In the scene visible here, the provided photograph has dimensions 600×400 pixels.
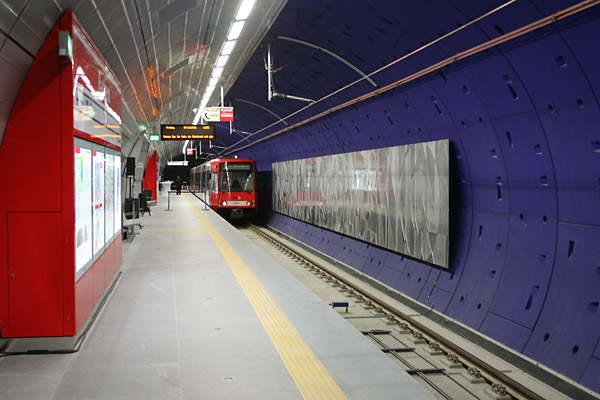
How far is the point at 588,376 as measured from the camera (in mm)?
5430

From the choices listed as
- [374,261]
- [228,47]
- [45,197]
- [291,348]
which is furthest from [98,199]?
[374,261]

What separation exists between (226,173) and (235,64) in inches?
418

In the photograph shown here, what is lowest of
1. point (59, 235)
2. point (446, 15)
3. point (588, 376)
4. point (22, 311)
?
point (588, 376)

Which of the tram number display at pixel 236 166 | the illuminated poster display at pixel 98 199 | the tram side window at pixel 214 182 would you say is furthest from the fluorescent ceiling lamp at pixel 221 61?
the tram side window at pixel 214 182

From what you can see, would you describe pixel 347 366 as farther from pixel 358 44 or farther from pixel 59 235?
pixel 358 44

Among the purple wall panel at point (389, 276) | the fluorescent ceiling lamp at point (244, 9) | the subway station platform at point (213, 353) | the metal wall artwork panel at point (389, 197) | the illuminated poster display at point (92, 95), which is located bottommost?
the purple wall panel at point (389, 276)

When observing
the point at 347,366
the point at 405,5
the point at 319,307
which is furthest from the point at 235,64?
the point at 347,366

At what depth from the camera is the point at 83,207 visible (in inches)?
206

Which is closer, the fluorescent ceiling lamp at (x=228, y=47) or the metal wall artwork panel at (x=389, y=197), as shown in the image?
the metal wall artwork panel at (x=389, y=197)

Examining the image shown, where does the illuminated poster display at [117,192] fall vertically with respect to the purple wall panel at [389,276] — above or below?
above

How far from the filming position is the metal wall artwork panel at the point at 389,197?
909cm

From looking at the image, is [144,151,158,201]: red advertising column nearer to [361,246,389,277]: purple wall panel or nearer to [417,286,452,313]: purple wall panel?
[361,246,389,277]: purple wall panel

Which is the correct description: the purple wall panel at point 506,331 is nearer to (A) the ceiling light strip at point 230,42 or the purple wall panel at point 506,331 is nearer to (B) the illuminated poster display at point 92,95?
(B) the illuminated poster display at point 92,95

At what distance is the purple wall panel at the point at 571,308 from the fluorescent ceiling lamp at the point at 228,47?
732 centimetres
